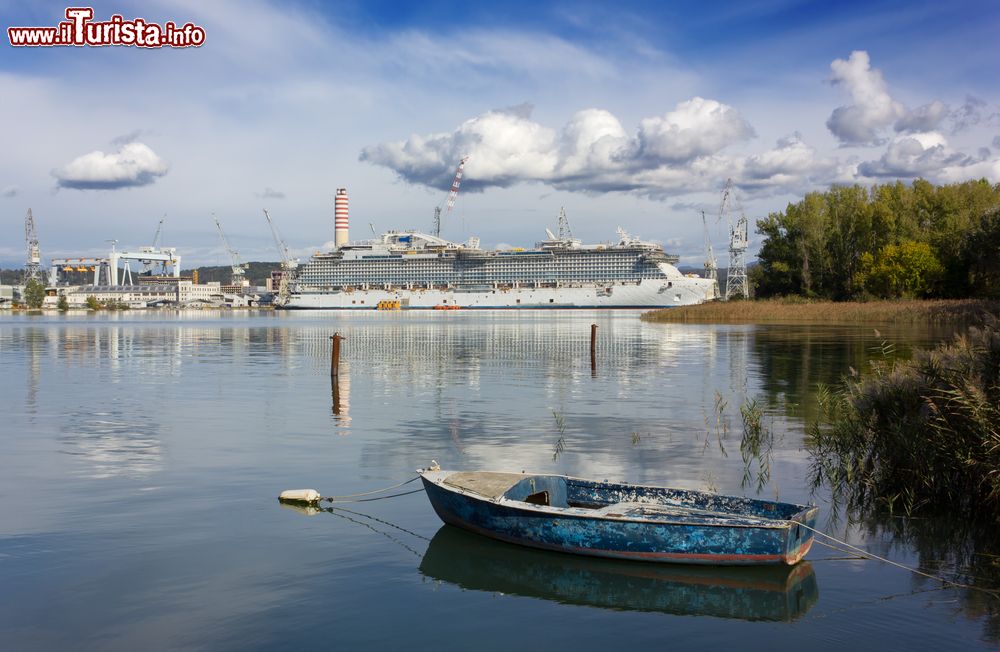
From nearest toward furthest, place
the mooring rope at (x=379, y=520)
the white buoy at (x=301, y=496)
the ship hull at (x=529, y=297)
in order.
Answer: the mooring rope at (x=379, y=520) < the white buoy at (x=301, y=496) < the ship hull at (x=529, y=297)

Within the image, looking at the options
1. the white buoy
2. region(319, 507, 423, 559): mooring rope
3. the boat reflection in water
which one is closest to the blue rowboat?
the boat reflection in water

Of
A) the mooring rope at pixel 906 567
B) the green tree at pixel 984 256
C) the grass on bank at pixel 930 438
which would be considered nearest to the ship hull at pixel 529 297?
the green tree at pixel 984 256

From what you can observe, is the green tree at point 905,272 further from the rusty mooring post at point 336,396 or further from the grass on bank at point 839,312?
the rusty mooring post at point 336,396

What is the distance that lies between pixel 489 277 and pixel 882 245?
81855 millimetres

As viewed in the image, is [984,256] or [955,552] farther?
[984,256]

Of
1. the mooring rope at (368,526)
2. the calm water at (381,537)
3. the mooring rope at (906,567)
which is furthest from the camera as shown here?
the mooring rope at (368,526)

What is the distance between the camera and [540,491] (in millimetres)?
9711

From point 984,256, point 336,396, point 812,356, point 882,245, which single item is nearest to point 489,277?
point 882,245

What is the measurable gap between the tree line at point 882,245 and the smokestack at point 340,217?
11479cm

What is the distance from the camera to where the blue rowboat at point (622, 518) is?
8281 mm

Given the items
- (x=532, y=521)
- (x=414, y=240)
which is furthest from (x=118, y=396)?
(x=414, y=240)

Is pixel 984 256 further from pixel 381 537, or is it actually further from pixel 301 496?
pixel 381 537

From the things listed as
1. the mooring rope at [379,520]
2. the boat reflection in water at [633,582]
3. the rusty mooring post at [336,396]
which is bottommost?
the boat reflection in water at [633,582]

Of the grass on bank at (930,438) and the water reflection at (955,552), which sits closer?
the water reflection at (955,552)
